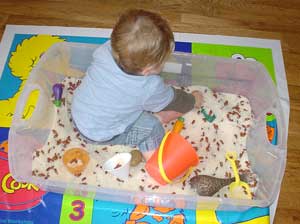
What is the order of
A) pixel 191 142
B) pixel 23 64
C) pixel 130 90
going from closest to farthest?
pixel 130 90, pixel 191 142, pixel 23 64

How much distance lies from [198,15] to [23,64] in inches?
26.7

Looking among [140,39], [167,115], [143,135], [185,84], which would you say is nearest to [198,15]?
[185,84]

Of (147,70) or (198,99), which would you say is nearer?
(147,70)

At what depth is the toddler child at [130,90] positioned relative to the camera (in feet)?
2.62

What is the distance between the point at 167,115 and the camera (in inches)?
46.5

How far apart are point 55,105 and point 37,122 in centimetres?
12

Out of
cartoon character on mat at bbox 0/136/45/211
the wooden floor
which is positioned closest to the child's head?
cartoon character on mat at bbox 0/136/45/211

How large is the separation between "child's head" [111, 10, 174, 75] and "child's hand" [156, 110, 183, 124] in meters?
0.35

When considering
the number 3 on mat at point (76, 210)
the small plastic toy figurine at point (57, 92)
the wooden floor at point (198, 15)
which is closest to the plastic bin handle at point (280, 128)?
the wooden floor at point (198, 15)

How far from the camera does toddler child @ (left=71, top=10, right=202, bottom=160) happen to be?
0.80m

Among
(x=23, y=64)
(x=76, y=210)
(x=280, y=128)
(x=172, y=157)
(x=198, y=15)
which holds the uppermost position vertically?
(x=198, y=15)

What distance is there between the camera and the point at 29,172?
1.07m

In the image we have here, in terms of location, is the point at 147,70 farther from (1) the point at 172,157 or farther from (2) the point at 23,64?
(2) the point at 23,64

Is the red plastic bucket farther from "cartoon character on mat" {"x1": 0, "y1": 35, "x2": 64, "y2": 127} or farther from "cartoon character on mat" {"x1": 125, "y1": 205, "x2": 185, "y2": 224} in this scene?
"cartoon character on mat" {"x1": 0, "y1": 35, "x2": 64, "y2": 127}
